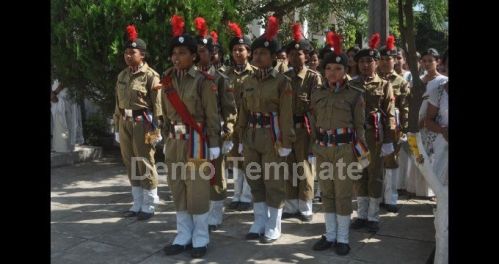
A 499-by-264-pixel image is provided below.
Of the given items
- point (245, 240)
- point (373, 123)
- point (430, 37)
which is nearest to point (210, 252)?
point (245, 240)

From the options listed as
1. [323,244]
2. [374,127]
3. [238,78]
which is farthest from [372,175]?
[238,78]

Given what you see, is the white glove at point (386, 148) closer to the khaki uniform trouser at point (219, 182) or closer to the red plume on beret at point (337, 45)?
the red plume on beret at point (337, 45)

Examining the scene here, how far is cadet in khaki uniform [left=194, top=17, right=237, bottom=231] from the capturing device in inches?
202

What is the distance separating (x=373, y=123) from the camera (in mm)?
5504

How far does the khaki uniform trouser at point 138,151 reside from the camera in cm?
589

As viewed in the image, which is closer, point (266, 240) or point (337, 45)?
point (337, 45)

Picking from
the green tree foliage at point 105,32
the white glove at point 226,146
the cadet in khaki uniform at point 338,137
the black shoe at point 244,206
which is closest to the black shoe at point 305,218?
the black shoe at point 244,206

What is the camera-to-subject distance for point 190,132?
4.73m

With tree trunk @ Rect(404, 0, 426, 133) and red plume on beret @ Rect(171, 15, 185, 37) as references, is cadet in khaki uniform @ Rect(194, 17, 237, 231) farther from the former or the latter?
tree trunk @ Rect(404, 0, 426, 133)

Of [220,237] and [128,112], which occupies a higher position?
[128,112]

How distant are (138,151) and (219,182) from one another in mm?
1118

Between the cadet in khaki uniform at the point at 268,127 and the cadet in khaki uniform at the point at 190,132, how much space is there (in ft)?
1.74

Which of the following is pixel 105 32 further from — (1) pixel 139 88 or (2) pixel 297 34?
(2) pixel 297 34

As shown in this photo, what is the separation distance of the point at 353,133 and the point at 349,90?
40 cm
